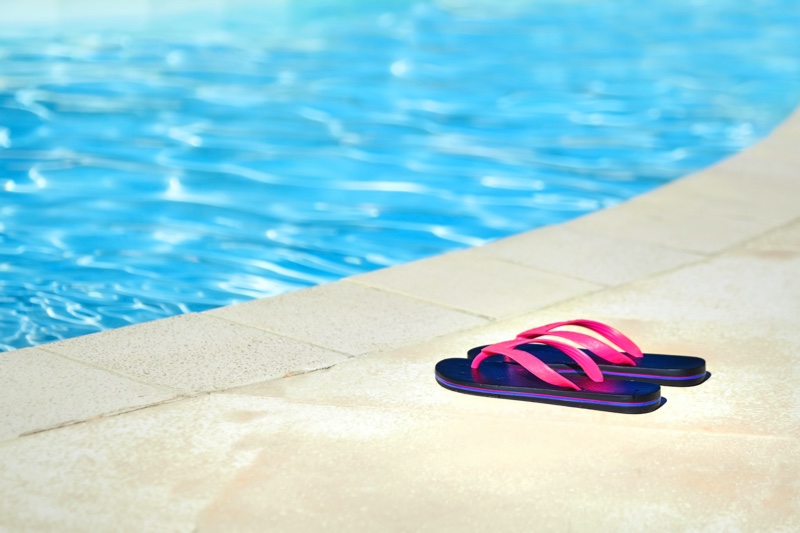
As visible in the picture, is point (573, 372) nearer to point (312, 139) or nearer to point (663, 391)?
point (663, 391)

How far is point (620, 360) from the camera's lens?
3904mm

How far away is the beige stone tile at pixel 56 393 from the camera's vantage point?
11.3 ft

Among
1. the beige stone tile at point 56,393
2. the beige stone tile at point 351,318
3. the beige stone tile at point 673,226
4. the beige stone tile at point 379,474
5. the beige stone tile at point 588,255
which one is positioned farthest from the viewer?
the beige stone tile at point 673,226

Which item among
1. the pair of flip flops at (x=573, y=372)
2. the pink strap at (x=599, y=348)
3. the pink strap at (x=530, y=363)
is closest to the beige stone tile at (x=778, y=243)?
the pair of flip flops at (x=573, y=372)

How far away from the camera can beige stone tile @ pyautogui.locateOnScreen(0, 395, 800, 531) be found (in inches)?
114

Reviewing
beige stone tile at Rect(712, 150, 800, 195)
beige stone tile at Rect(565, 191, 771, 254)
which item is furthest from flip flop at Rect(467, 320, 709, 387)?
beige stone tile at Rect(712, 150, 800, 195)

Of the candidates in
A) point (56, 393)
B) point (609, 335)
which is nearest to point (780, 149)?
point (609, 335)

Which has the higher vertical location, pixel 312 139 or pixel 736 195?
pixel 736 195

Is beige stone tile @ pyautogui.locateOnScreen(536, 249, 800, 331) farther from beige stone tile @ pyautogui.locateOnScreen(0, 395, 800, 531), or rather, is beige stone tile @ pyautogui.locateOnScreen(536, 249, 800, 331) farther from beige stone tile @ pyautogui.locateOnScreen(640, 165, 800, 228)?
beige stone tile @ pyautogui.locateOnScreen(0, 395, 800, 531)

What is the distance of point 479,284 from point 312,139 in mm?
4288

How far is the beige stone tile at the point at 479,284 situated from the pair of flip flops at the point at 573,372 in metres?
0.66

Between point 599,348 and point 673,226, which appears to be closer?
point 599,348

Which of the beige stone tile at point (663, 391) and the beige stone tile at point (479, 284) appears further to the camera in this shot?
the beige stone tile at point (479, 284)

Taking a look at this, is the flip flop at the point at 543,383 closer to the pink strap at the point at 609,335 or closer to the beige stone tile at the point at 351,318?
the pink strap at the point at 609,335
